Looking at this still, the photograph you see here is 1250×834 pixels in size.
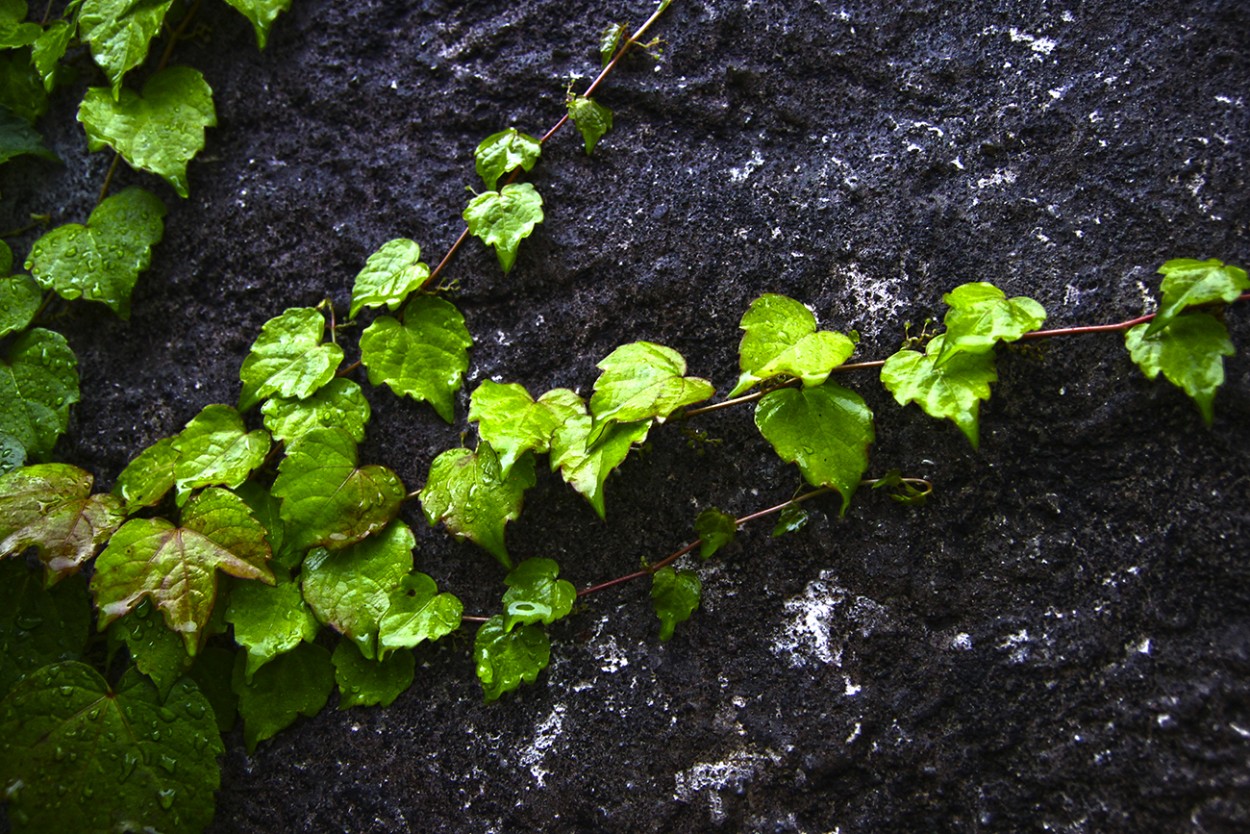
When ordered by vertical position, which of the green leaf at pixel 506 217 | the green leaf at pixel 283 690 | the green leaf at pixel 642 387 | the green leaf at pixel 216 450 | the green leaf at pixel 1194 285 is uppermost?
the green leaf at pixel 506 217

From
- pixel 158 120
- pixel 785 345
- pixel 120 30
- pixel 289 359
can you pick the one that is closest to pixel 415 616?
pixel 289 359

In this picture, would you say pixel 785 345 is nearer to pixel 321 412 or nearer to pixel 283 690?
pixel 321 412

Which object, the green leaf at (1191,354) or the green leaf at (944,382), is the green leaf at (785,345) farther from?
the green leaf at (1191,354)

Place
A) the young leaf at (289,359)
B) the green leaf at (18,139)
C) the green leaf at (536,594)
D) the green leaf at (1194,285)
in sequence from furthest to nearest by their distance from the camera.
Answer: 1. the green leaf at (18,139)
2. the young leaf at (289,359)
3. the green leaf at (536,594)
4. the green leaf at (1194,285)

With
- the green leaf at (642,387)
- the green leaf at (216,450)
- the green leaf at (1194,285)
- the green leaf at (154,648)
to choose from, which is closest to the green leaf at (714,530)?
the green leaf at (642,387)

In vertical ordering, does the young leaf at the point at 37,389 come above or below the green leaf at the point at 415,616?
above

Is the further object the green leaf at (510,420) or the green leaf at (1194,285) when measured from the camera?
the green leaf at (510,420)
